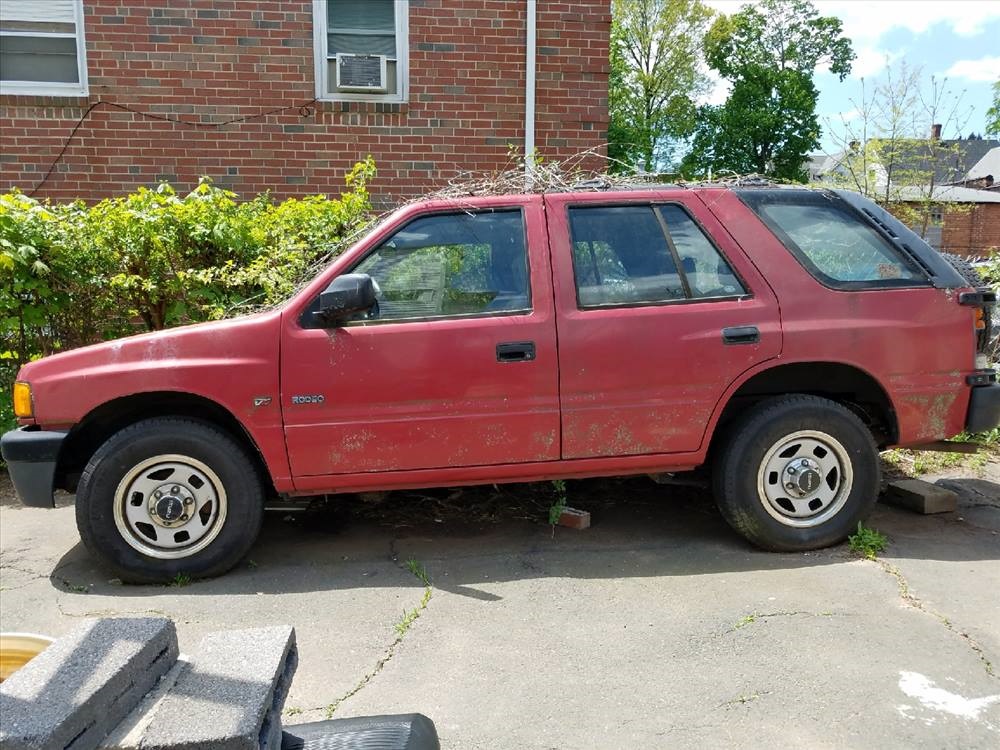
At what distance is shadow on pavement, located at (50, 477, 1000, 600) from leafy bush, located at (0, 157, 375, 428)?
1803mm

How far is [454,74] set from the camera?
847 centimetres

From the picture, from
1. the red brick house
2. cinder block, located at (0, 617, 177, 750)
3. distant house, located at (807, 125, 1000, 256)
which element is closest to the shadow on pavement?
cinder block, located at (0, 617, 177, 750)

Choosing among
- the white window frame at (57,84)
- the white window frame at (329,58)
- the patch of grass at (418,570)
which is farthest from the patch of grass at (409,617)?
the white window frame at (57,84)

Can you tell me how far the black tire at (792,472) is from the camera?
13.5 feet

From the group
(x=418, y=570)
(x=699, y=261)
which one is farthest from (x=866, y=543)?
(x=418, y=570)

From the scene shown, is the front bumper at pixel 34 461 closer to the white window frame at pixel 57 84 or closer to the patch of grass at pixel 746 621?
the patch of grass at pixel 746 621

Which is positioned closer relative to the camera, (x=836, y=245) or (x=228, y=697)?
(x=228, y=697)

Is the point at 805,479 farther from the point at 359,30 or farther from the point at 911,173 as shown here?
the point at 911,173

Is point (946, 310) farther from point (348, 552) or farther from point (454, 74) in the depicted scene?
point (454, 74)

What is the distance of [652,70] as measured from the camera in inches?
1871

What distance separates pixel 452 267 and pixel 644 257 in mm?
1015

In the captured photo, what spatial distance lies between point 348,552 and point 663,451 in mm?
1828

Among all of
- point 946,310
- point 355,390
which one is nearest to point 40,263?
point 355,390

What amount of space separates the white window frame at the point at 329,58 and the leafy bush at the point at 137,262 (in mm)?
2643
